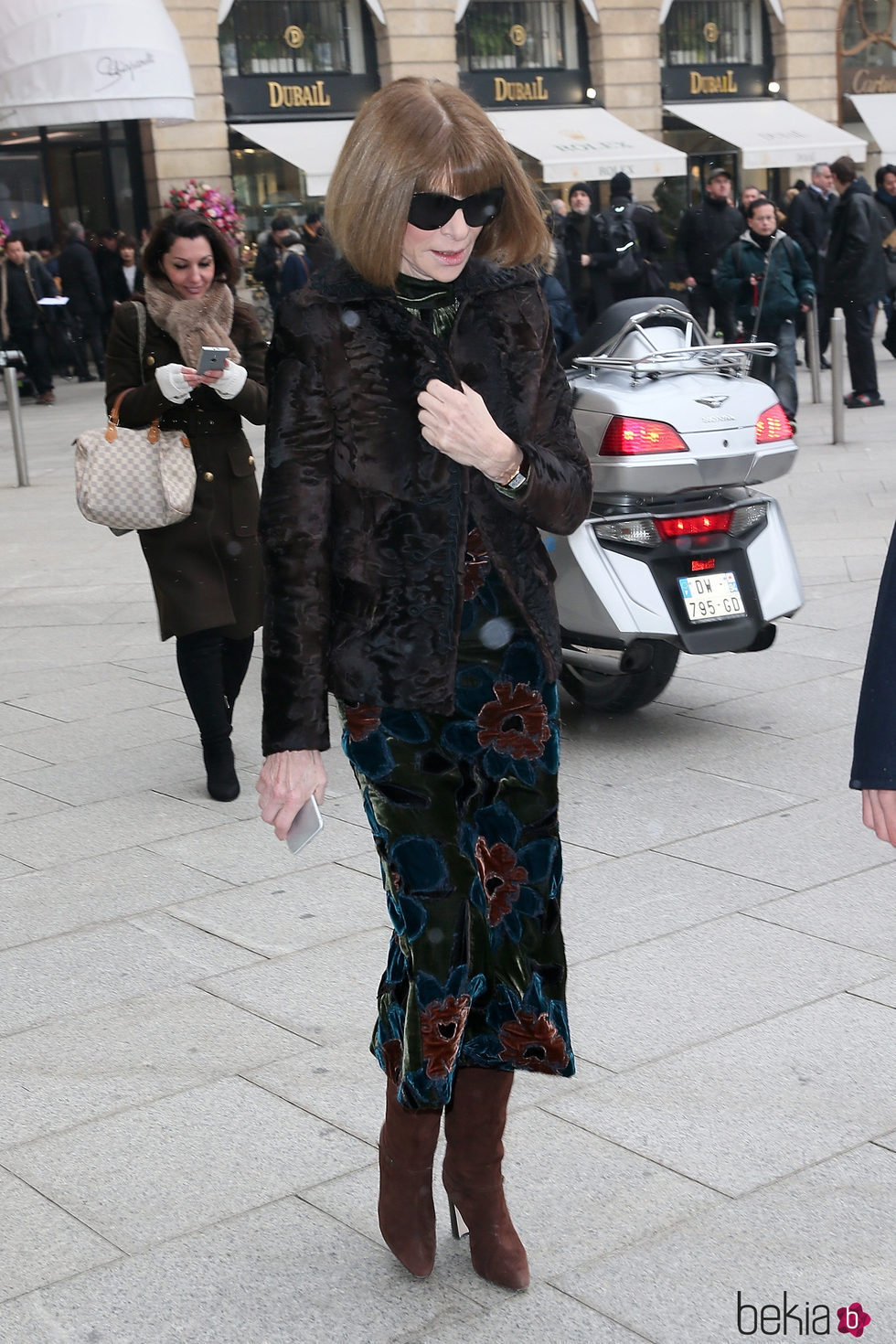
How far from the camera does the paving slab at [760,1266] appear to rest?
2.62m

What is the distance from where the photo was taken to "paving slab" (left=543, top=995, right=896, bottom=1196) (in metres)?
3.11

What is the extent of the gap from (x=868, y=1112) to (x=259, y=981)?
150 centimetres

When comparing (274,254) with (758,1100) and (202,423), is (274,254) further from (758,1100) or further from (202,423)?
(758,1100)

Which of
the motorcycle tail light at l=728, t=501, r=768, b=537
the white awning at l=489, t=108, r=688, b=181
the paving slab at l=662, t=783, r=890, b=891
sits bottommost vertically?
the paving slab at l=662, t=783, r=890, b=891

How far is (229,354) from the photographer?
526cm

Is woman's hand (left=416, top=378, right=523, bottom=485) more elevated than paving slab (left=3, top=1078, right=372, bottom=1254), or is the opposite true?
woman's hand (left=416, top=378, right=523, bottom=485)

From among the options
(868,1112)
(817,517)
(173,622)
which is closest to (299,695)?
(868,1112)

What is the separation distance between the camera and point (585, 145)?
27844mm

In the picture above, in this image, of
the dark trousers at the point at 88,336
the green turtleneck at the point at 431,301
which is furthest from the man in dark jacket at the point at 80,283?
the green turtleneck at the point at 431,301

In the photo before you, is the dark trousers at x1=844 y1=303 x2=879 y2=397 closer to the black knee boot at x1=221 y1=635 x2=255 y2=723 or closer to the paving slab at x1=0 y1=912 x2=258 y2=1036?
the black knee boot at x1=221 y1=635 x2=255 y2=723

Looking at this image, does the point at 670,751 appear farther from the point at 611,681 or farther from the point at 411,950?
the point at 411,950

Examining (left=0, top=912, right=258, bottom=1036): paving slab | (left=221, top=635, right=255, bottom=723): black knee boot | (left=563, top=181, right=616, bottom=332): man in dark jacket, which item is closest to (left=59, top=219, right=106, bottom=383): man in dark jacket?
(left=563, top=181, right=616, bottom=332): man in dark jacket

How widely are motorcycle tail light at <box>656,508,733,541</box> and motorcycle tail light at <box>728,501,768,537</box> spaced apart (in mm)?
30

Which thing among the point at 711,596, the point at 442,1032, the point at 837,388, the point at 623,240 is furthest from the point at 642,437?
the point at 623,240
